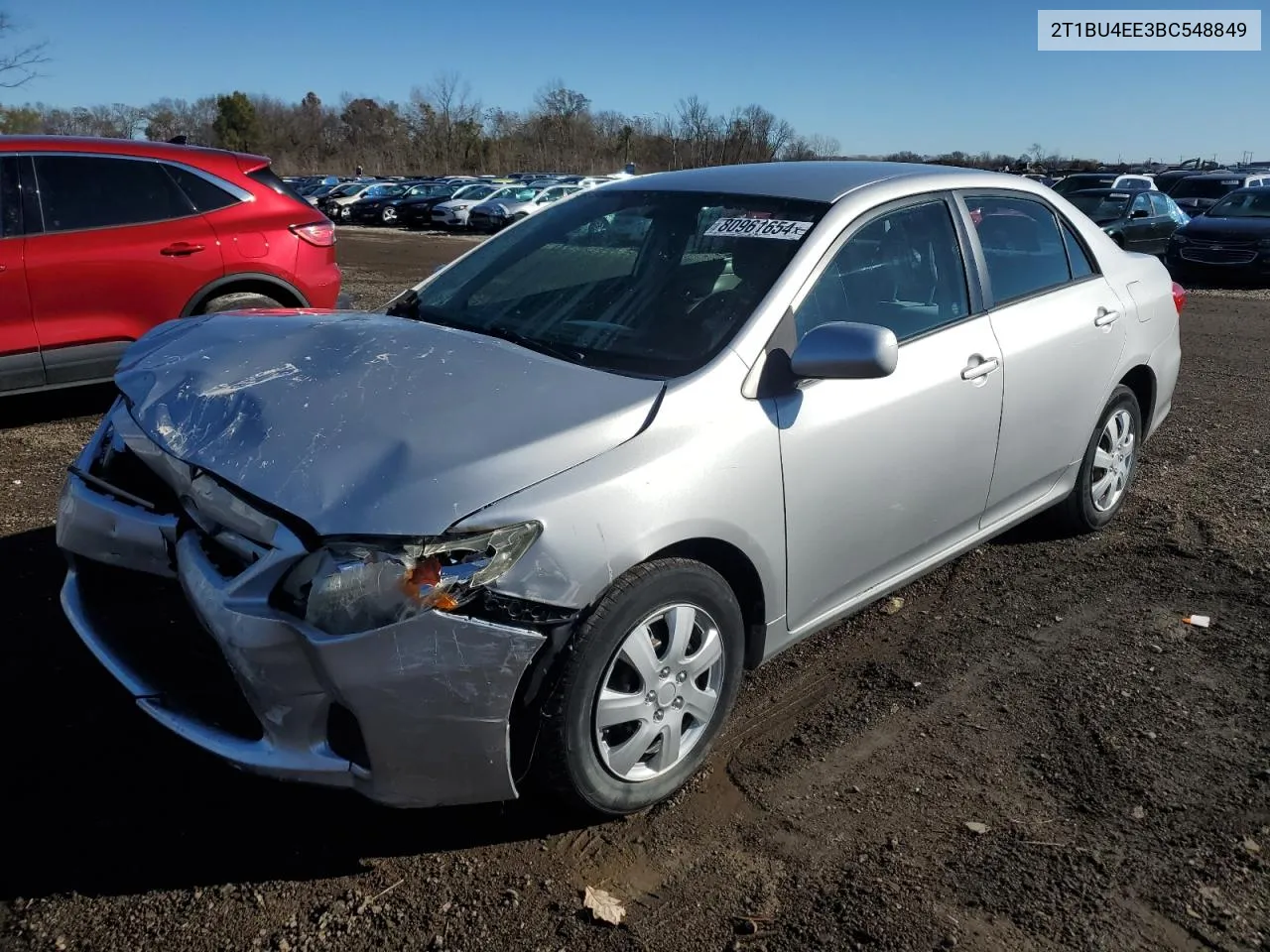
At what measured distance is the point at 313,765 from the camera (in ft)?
7.75

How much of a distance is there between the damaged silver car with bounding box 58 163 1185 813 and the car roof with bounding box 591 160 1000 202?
0.03m

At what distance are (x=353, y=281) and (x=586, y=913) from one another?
14.6 meters

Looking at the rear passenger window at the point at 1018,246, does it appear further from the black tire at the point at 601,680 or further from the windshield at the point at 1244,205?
the windshield at the point at 1244,205

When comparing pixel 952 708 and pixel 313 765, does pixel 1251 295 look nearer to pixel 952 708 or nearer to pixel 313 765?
pixel 952 708

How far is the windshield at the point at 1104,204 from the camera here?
54.9ft

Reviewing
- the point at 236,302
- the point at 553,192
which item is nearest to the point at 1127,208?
the point at 236,302

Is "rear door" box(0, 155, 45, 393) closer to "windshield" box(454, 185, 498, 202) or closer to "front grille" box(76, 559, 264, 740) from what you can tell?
"front grille" box(76, 559, 264, 740)

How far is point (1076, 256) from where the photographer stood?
4.45 m

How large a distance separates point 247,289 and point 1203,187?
25290mm

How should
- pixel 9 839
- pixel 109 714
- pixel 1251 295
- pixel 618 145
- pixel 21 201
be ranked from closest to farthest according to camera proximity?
pixel 9 839 → pixel 109 714 → pixel 21 201 → pixel 1251 295 → pixel 618 145

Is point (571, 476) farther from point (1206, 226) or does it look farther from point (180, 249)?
point (1206, 226)

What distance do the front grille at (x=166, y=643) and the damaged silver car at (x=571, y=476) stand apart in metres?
0.01

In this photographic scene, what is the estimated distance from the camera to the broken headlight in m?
2.26

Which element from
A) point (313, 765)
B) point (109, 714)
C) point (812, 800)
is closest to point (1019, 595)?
point (812, 800)
